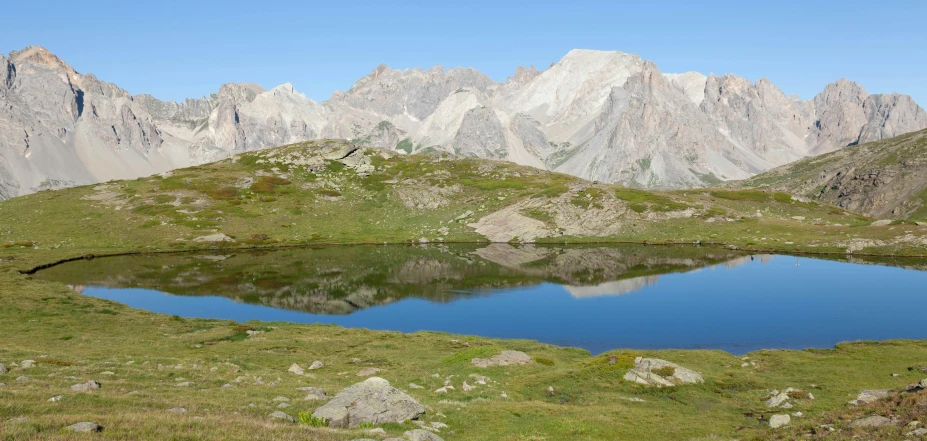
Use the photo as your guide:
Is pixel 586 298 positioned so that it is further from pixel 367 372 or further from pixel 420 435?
pixel 420 435

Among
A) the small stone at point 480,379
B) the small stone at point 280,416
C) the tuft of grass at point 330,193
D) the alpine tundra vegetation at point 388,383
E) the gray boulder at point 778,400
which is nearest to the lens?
the alpine tundra vegetation at point 388,383

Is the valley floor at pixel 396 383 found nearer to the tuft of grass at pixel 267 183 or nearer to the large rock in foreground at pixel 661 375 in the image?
the large rock in foreground at pixel 661 375

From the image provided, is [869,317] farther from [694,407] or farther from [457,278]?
[457,278]

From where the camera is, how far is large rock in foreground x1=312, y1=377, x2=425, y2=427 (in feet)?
76.1

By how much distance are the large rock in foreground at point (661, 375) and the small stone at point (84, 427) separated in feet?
98.8

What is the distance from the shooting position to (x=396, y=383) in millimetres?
35312

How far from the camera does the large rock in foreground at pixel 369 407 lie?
2320cm

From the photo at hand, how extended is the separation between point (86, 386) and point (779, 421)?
113 ft

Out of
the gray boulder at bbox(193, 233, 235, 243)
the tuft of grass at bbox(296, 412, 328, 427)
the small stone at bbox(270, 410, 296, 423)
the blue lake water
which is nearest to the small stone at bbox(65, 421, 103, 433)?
the small stone at bbox(270, 410, 296, 423)

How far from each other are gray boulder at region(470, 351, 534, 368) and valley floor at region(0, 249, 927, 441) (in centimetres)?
101

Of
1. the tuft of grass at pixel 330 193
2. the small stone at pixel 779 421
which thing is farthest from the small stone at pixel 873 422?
the tuft of grass at pixel 330 193

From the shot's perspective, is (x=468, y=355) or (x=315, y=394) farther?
(x=468, y=355)

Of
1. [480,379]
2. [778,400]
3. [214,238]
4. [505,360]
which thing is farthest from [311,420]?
[214,238]

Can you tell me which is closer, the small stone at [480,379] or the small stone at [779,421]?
the small stone at [779,421]
